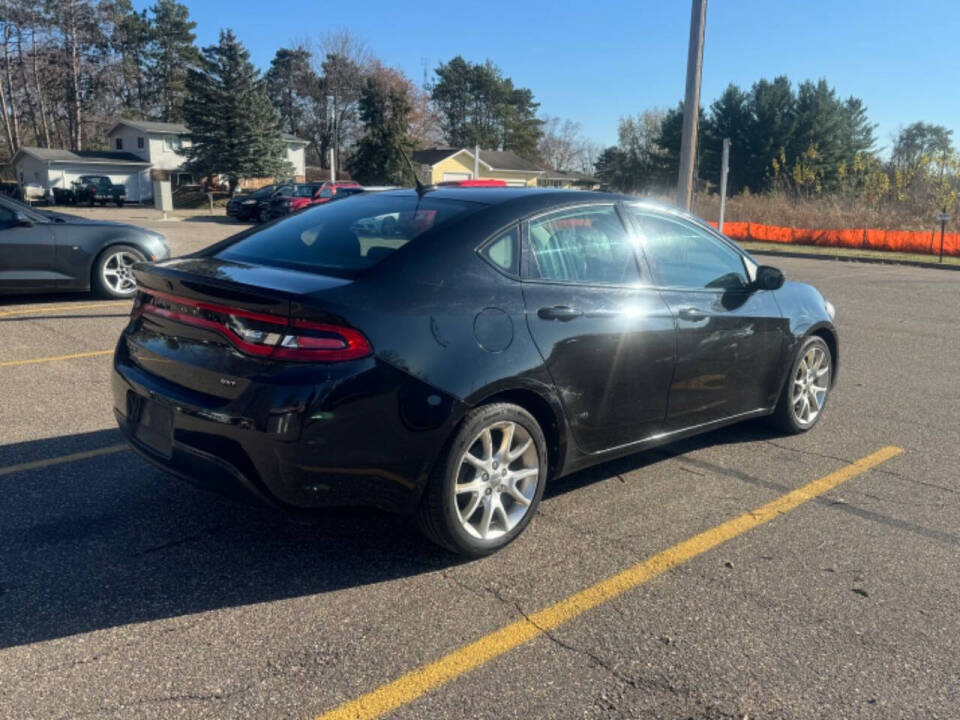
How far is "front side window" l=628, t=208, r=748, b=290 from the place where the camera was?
14.5ft

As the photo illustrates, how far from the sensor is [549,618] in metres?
3.14

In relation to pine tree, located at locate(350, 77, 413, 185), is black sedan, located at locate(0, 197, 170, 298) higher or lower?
lower

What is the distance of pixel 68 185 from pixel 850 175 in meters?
53.2

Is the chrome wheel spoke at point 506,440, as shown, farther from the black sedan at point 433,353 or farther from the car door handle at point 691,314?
the car door handle at point 691,314

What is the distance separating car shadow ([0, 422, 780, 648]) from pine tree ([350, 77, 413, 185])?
49.0m

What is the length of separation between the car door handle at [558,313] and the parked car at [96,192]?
5136 cm

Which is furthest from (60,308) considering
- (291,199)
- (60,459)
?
(291,199)

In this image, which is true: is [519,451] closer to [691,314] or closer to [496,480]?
[496,480]

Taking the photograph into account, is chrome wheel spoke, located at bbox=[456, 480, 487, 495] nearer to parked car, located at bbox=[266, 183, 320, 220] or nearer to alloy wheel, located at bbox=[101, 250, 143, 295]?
alloy wheel, located at bbox=[101, 250, 143, 295]

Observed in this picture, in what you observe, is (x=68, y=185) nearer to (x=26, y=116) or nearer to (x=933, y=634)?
(x=26, y=116)

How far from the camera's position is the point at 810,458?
5.11m

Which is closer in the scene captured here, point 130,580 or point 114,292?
point 130,580

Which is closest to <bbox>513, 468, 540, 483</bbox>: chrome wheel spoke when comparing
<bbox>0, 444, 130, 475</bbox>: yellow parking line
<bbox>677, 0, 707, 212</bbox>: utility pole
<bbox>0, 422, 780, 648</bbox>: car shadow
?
<bbox>0, 422, 780, 648</bbox>: car shadow

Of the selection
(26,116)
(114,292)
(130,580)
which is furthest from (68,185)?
(130,580)
